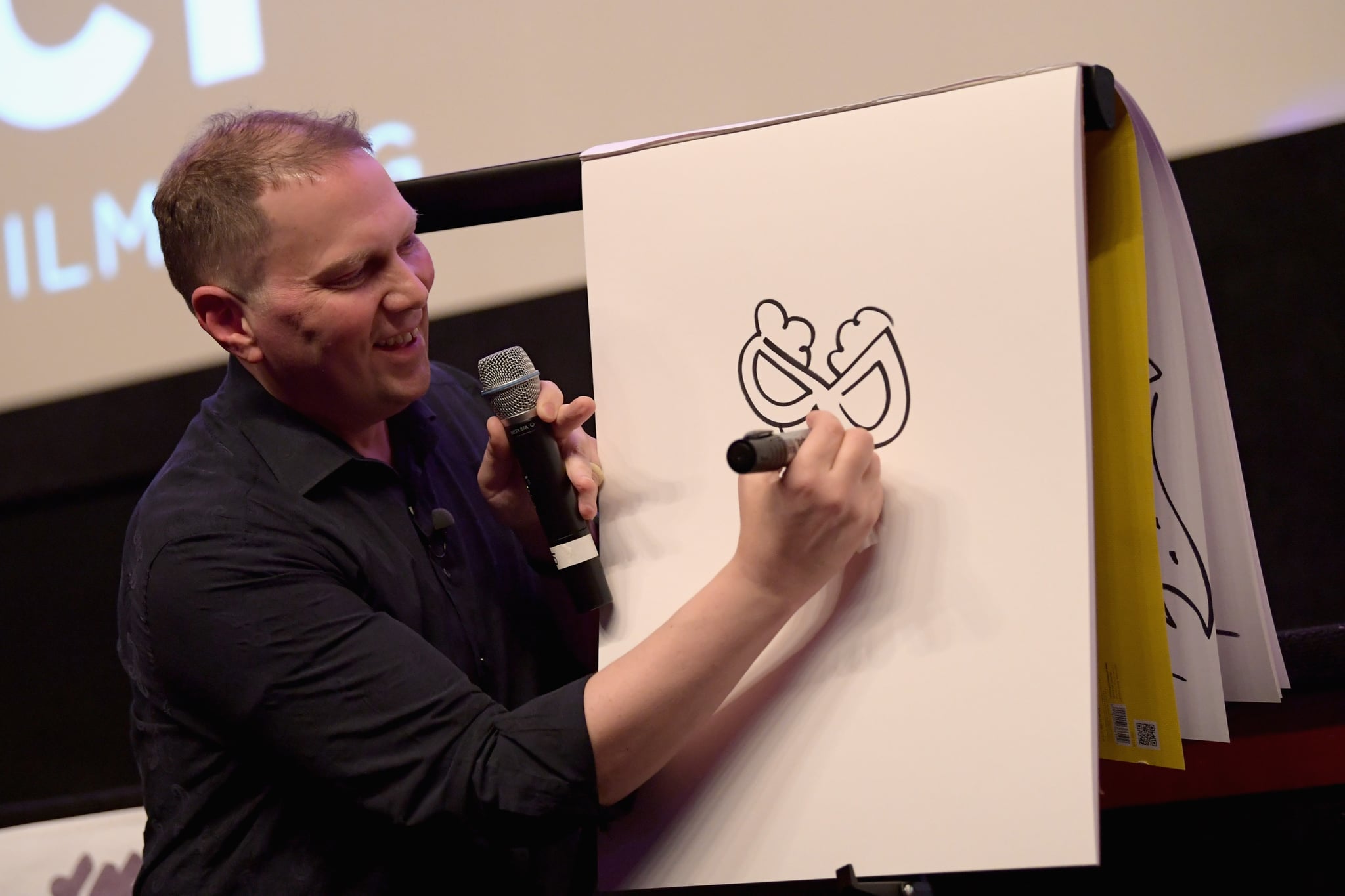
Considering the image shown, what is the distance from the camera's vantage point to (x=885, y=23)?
57.1 inches

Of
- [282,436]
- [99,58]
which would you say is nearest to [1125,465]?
[282,436]

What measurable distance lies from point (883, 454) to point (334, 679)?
1.53 ft

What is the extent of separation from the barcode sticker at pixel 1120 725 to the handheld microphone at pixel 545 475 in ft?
1.34

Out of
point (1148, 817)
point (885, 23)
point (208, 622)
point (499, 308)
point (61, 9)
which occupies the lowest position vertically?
point (1148, 817)

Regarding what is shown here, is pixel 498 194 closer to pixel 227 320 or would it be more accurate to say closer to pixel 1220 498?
pixel 227 320

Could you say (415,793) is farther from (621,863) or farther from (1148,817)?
(1148,817)

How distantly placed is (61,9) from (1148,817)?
2094mm

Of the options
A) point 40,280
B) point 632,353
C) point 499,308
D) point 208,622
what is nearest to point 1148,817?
point 632,353

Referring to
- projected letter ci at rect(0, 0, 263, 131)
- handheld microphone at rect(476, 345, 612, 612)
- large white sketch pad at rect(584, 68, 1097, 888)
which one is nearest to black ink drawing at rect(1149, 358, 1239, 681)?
large white sketch pad at rect(584, 68, 1097, 888)

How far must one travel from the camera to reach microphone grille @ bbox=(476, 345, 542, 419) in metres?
0.93

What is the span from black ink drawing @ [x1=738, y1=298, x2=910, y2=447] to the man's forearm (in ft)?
0.48

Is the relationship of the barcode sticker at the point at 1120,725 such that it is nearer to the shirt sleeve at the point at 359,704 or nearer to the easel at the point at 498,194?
the easel at the point at 498,194

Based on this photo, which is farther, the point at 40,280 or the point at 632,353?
the point at 40,280

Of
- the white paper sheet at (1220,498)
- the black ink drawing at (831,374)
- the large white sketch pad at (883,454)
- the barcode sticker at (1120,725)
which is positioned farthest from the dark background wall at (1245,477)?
the black ink drawing at (831,374)
